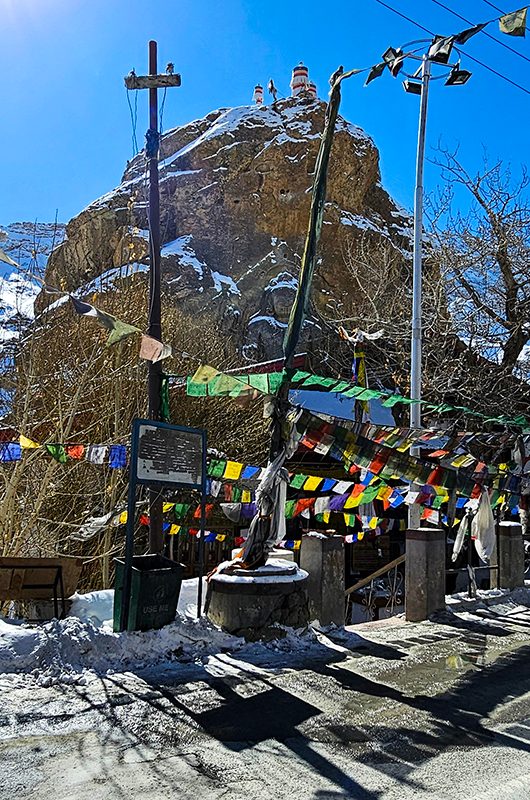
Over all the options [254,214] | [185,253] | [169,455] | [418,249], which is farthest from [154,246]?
[254,214]

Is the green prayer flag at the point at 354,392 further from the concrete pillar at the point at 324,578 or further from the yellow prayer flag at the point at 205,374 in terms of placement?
the yellow prayer flag at the point at 205,374

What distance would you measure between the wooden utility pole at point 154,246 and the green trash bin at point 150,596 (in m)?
0.98

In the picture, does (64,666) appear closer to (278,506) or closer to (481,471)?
(278,506)

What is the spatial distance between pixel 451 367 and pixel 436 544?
902 centimetres

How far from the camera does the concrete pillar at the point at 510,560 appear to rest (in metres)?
13.1

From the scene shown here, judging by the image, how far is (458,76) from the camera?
13266 mm

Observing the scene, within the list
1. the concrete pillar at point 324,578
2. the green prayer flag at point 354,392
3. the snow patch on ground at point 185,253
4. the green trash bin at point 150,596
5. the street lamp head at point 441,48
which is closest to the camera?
the green trash bin at point 150,596

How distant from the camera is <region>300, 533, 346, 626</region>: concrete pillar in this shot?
9.10m

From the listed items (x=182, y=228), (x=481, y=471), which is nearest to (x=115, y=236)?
(x=182, y=228)

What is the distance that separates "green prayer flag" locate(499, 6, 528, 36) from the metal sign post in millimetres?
7315

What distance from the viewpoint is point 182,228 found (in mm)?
62062

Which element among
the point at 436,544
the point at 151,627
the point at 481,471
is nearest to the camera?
the point at 151,627

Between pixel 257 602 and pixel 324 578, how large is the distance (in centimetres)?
138

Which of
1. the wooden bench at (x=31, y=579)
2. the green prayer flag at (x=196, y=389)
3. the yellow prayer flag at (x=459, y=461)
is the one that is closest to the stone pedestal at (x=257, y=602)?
the wooden bench at (x=31, y=579)
